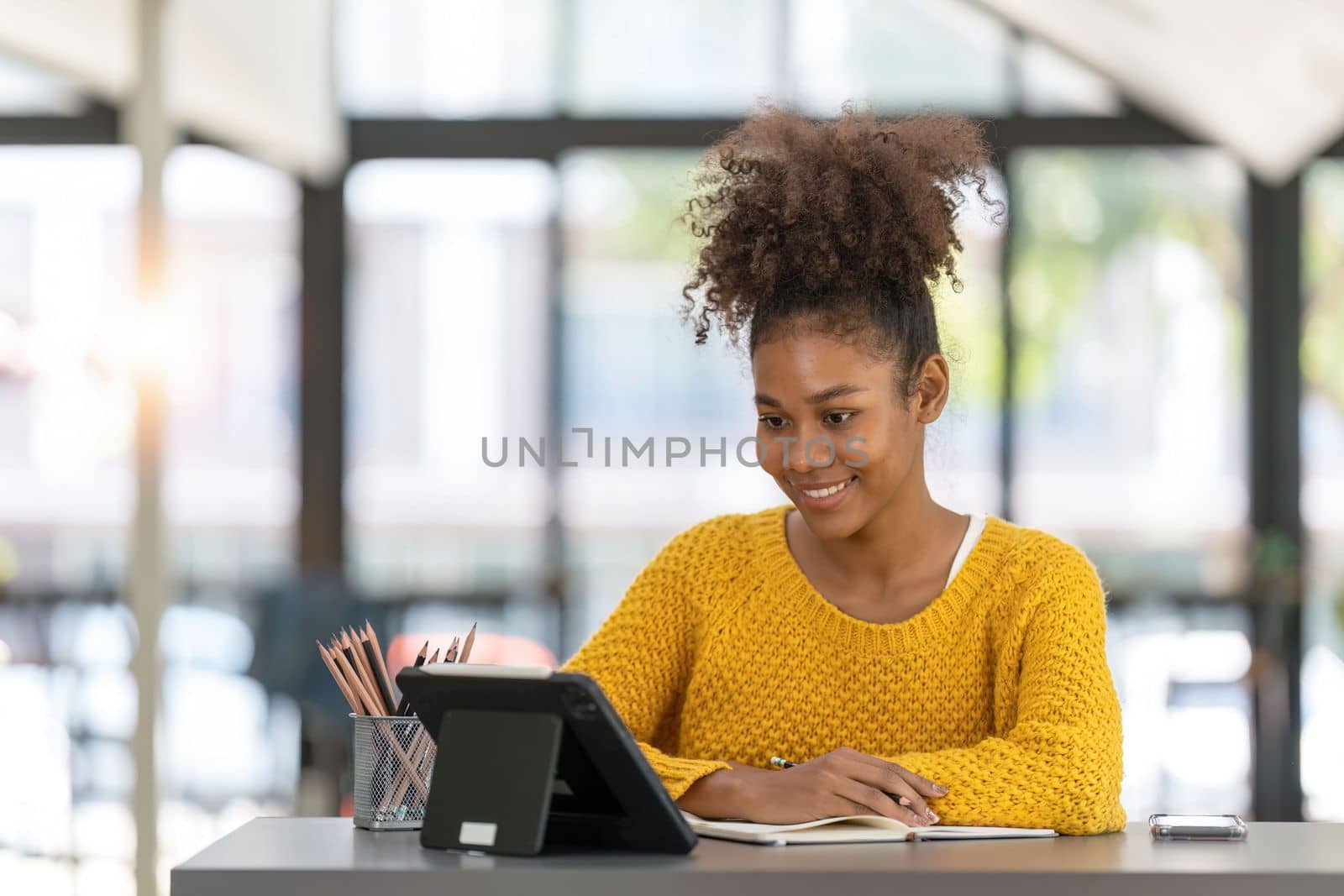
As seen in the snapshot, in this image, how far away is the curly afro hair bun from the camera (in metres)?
1.66

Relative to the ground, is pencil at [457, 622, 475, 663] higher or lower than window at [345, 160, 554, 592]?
lower

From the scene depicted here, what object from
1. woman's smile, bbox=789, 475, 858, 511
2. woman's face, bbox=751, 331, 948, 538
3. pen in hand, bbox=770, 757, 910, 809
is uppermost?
woman's face, bbox=751, 331, 948, 538

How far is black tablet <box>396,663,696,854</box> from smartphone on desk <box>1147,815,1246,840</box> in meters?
0.40

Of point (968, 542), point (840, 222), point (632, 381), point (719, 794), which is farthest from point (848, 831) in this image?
point (632, 381)

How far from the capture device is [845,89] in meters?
5.52

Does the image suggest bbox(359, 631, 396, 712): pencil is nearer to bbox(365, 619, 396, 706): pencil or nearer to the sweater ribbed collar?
bbox(365, 619, 396, 706): pencil

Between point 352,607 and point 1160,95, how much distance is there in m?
3.06

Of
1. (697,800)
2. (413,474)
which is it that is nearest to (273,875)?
(697,800)

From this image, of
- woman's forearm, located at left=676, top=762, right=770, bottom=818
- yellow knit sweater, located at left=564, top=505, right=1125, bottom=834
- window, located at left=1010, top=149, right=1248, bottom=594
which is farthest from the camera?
window, located at left=1010, top=149, right=1248, bottom=594

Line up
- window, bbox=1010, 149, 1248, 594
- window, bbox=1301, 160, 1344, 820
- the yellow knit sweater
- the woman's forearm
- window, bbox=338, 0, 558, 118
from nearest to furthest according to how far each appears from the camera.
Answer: the woman's forearm → the yellow knit sweater → window, bbox=1301, 160, 1344, 820 → window, bbox=1010, 149, 1248, 594 → window, bbox=338, 0, 558, 118

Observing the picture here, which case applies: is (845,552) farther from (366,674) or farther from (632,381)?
(632,381)

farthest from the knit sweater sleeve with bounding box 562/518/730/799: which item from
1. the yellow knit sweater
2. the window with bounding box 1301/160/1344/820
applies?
the window with bounding box 1301/160/1344/820

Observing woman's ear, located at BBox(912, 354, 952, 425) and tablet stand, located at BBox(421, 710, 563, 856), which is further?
woman's ear, located at BBox(912, 354, 952, 425)

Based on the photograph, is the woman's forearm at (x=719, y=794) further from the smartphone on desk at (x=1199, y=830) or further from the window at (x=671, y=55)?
the window at (x=671, y=55)
